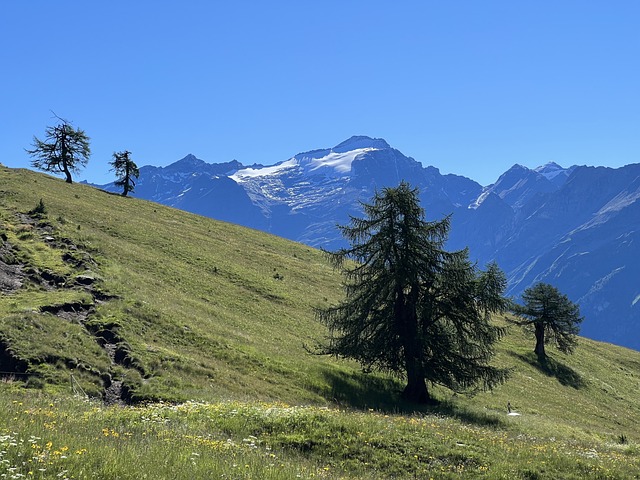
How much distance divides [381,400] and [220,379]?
9.09 metres

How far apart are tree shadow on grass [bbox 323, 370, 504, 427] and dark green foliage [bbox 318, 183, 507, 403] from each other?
3.53ft

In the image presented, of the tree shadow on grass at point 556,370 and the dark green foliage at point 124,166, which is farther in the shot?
the dark green foliage at point 124,166

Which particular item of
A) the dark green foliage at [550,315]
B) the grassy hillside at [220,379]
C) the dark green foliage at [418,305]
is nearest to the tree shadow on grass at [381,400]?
the grassy hillside at [220,379]

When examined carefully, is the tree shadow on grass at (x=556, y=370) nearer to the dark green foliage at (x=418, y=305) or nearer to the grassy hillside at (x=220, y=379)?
the grassy hillside at (x=220, y=379)

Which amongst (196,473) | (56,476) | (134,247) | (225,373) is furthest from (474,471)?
(134,247)

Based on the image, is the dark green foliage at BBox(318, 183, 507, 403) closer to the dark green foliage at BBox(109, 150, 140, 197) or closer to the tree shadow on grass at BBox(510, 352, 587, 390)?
the tree shadow on grass at BBox(510, 352, 587, 390)

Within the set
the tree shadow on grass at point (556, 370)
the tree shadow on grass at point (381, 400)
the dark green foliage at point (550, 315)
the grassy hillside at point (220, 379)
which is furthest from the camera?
the dark green foliage at point (550, 315)

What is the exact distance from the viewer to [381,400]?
2736 centimetres

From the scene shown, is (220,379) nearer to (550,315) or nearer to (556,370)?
(556,370)

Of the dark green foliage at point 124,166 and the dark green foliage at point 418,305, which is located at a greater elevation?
the dark green foliage at point 124,166

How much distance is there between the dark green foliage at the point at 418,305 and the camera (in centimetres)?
2855

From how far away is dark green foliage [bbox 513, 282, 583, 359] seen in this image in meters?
59.7

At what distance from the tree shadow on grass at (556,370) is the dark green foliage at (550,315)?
9.70 feet

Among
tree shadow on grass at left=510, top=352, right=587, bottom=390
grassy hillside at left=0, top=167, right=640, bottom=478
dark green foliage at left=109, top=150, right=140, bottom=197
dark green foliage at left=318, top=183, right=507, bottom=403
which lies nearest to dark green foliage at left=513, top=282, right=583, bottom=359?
grassy hillside at left=0, top=167, right=640, bottom=478
